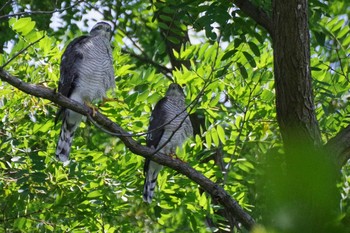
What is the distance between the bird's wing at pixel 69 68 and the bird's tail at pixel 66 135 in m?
0.16

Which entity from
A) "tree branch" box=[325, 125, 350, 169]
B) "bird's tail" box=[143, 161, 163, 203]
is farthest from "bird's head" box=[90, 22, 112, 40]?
"tree branch" box=[325, 125, 350, 169]

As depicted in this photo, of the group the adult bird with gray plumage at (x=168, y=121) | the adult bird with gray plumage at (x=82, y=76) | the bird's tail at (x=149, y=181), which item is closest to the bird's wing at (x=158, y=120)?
the adult bird with gray plumage at (x=168, y=121)

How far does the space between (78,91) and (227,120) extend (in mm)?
1233

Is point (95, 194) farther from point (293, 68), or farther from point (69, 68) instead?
point (293, 68)

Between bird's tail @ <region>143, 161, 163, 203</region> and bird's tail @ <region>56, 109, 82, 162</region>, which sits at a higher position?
bird's tail @ <region>56, 109, 82, 162</region>

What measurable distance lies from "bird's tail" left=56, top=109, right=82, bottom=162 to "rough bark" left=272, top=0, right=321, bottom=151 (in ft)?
6.59

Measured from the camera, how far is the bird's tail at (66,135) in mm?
4590

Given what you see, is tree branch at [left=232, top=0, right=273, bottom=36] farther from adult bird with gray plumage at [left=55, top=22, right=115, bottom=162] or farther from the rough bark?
adult bird with gray plumage at [left=55, top=22, right=115, bottom=162]

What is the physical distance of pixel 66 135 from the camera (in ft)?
15.6

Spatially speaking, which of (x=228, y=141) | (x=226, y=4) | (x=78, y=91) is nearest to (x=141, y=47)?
(x=78, y=91)

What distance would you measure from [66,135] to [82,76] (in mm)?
603

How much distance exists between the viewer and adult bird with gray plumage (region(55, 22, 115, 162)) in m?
4.79

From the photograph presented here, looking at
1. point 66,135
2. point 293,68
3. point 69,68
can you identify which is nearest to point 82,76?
point 69,68

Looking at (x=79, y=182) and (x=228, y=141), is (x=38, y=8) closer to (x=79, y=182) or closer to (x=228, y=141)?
(x=79, y=182)
